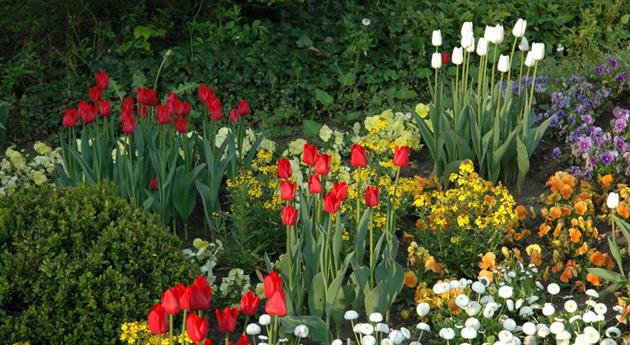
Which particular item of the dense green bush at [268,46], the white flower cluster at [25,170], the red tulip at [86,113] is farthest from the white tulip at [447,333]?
the dense green bush at [268,46]

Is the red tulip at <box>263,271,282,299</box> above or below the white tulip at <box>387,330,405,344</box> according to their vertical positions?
above

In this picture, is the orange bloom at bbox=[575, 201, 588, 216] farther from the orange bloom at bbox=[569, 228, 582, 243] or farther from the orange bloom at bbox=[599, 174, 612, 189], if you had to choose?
the orange bloom at bbox=[599, 174, 612, 189]

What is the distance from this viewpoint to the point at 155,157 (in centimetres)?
505

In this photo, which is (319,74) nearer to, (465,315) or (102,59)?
(102,59)

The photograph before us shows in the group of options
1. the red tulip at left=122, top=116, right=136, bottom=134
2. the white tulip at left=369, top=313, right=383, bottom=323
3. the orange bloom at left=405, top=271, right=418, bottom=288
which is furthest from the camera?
the red tulip at left=122, top=116, right=136, bottom=134

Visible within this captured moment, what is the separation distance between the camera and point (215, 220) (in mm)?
5148

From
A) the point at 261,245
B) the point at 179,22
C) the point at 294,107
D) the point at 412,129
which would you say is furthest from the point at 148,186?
the point at 179,22

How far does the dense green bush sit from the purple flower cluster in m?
1.72

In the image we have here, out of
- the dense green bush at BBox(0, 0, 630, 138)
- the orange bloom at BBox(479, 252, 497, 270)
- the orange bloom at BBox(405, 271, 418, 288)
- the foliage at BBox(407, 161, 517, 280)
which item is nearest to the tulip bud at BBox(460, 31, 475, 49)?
the foliage at BBox(407, 161, 517, 280)

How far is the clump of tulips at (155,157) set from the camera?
5.06 m

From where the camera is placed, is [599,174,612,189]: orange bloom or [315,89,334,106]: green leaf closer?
[599,174,612,189]: orange bloom

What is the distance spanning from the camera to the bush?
13.1 feet

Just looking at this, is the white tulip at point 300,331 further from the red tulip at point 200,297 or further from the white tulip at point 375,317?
the red tulip at point 200,297

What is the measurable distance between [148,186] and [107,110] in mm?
464
